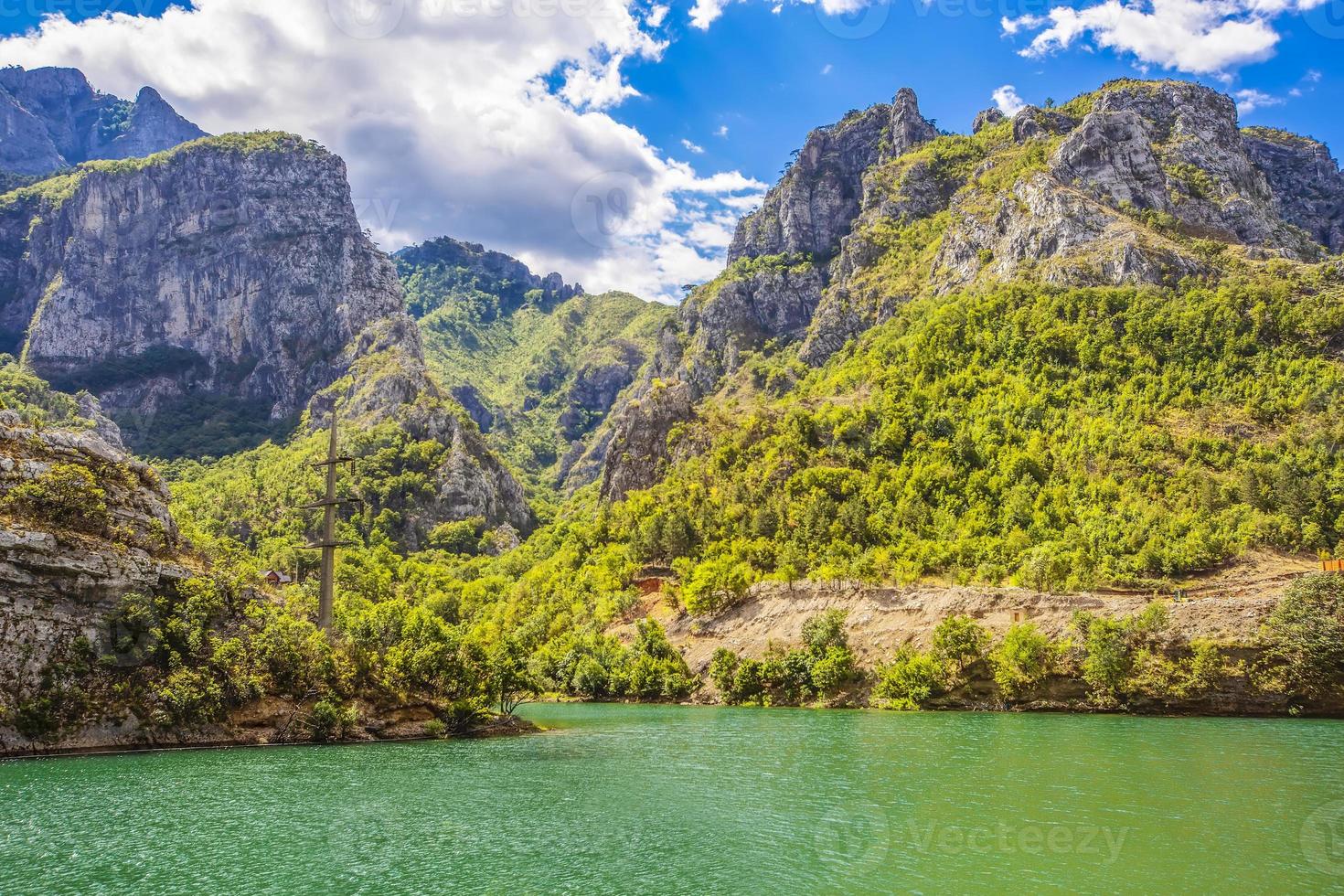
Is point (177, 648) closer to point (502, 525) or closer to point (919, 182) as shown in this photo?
point (502, 525)

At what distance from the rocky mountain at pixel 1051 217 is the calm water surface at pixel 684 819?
98.6 m

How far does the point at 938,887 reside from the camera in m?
21.8

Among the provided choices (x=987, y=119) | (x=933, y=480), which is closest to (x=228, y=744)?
(x=933, y=480)

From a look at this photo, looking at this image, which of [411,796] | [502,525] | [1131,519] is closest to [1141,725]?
[1131,519]

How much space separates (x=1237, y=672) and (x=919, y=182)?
14348cm

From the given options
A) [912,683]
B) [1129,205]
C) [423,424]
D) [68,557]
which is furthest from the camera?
[423,424]

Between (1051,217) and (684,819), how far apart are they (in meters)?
128

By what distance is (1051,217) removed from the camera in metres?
130

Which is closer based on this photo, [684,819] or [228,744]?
[684,819]

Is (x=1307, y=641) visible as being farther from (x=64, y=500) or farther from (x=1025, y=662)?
(x=64, y=500)

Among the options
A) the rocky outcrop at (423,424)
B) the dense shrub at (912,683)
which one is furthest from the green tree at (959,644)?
the rocky outcrop at (423,424)

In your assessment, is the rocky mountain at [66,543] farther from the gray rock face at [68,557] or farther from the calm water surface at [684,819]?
the calm water surface at [684,819]

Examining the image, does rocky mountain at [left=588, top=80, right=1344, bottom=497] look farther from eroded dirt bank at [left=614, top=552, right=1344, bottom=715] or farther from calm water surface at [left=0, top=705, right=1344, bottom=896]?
calm water surface at [left=0, top=705, right=1344, bottom=896]

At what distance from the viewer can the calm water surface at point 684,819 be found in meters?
22.4
